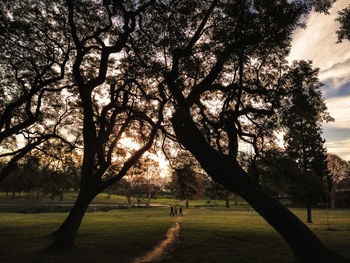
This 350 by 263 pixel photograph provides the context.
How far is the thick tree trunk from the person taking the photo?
9060mm

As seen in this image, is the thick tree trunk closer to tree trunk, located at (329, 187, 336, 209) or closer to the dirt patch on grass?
the dirt patch on grass

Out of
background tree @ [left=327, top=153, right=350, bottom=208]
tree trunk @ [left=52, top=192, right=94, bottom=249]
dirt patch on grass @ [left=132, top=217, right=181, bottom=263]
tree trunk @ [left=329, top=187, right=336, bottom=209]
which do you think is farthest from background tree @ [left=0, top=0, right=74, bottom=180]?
background tree @ [left=327, top=153, right=350, bottom=208]

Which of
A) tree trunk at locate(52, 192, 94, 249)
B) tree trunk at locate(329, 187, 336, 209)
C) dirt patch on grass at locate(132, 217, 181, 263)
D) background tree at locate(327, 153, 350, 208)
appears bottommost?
tree trunk at locate(329, 187, 336, 209)

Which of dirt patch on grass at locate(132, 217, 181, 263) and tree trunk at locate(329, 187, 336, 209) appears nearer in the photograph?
dirt patch on grass at locate(132, 217, 181, 263)

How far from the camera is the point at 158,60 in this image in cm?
1309

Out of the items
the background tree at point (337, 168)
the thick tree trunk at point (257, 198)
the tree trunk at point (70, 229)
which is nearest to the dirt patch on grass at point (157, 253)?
the tree trunk at point (70, 229)

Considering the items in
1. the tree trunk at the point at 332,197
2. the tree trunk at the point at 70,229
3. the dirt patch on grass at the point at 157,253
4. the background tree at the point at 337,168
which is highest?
the background tree at the point at 337,168

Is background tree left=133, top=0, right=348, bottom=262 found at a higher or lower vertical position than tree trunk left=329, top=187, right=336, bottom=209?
higher

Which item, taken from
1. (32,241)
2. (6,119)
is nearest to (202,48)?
(6,119)

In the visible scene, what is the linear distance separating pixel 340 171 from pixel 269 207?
79.3m

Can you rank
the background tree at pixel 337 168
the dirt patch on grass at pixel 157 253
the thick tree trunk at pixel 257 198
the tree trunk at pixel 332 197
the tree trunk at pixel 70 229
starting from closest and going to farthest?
the thick tree trunk at pixel 257 198, the dirt patch on grass at pixel 157 253, the tree trunk at pixel 70 229, the tree trunk at pixel 332 197, the background tree at pixel 337 168

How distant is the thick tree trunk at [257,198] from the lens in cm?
906

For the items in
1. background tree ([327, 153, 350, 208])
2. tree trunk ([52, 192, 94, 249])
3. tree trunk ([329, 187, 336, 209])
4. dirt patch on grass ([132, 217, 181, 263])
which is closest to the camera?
dirt patch on grass ([132, 217, 181, 263])

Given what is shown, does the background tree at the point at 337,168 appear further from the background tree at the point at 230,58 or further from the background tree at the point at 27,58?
the background tree at the point at 27,58
